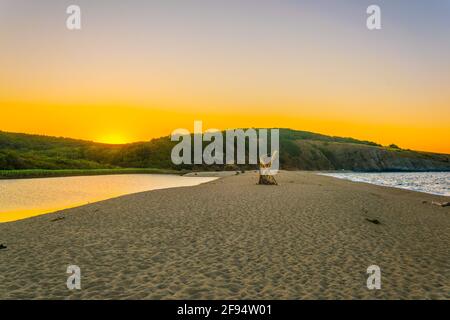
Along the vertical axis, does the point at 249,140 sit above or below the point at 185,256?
above

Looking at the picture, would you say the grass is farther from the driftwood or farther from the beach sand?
the beach sand

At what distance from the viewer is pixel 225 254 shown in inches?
454

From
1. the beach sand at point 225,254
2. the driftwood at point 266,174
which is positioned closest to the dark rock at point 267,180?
the driftwood at point 266,174

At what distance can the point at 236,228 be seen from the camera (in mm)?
15656

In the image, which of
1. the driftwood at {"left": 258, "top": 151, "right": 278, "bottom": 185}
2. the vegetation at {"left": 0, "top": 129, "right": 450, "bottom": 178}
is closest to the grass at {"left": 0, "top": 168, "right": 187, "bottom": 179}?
the vegetation at {"left": 0, "top": 129, "right": 450, "bottom": 178}

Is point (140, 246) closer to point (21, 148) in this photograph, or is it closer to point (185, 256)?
point (185, 256)

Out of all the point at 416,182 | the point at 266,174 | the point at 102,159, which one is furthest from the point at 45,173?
the point at 102,159

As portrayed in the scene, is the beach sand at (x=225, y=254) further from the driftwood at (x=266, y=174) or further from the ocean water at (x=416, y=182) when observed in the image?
the ocean water at (x=416, y=182)

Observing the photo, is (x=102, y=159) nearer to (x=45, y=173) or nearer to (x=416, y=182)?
(x=45, y=173)

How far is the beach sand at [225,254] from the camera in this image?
27.7 feet

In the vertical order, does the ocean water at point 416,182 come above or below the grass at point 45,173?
below

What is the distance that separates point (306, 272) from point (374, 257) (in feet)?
10.4

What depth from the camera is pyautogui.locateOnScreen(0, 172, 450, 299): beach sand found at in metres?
8.44
